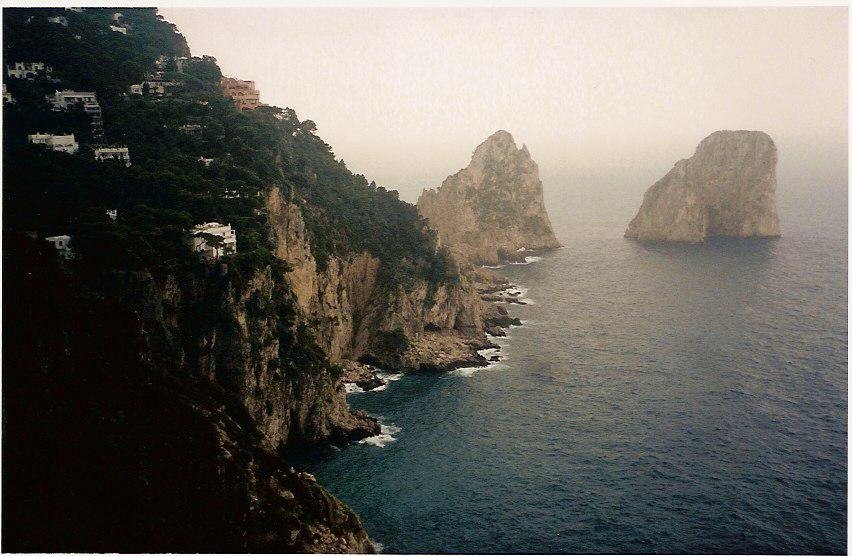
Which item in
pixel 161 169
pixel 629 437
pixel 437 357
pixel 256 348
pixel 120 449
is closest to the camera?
pixel 120 449

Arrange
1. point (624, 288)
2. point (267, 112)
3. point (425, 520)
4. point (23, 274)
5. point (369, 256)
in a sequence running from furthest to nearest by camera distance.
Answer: point (624, 288), point (267, 112), point (369, 256), point (425, 520), point (23, 274)

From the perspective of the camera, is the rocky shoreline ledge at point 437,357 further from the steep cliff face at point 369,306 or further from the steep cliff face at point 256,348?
the steep cliff face at point 256,348

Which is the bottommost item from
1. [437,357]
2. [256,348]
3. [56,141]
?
[437,357]

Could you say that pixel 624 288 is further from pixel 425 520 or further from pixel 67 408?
pixel 67 408

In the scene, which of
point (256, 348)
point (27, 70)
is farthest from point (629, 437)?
point (27, 70)

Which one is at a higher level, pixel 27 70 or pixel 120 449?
pixel 27 70

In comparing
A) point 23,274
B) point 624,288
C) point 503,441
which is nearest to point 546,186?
point 624,288

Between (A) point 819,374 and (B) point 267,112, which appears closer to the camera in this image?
(A) point 819,374

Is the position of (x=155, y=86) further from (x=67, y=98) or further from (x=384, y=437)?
(x=384, y=437)
